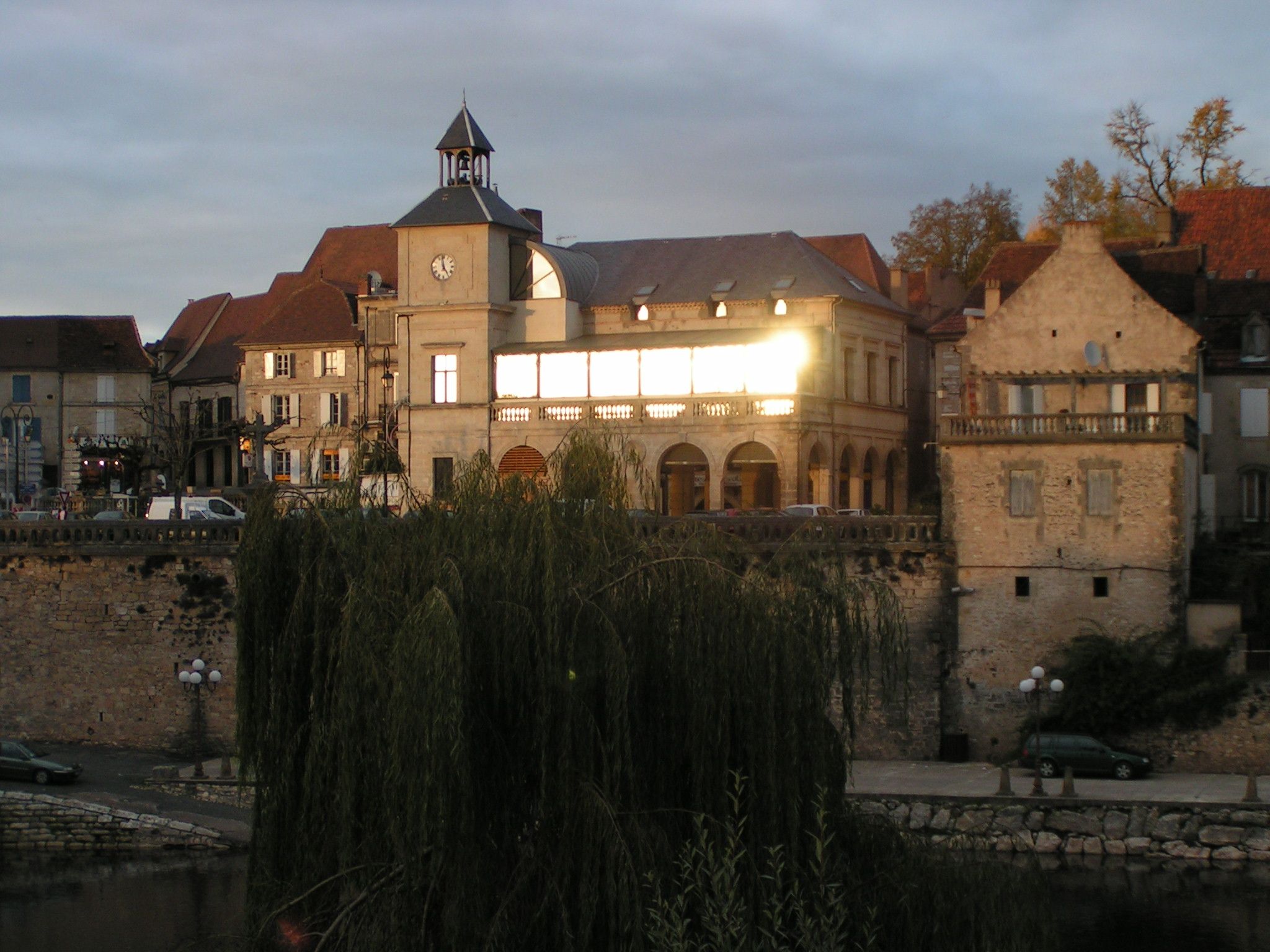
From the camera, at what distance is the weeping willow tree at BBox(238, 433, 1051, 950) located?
52.5 feet

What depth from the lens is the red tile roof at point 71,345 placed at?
6644cm

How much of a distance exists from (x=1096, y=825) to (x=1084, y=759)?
8.66 ft

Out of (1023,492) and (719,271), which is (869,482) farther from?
(1023,492)

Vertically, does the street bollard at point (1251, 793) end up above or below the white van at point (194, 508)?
below

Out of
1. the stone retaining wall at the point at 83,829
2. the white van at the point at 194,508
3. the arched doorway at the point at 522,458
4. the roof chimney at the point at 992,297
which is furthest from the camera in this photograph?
the arched doorway at the point at 522,458

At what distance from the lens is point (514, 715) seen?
1664cm

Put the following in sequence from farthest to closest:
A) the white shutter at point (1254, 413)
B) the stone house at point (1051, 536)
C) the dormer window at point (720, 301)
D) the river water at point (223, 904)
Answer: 1. the dormer window at point (720, 301)
2. the white shutter at point (1254, 413)
3. the stone house at point (1051, 536)
4. the river water at point (223, 904)

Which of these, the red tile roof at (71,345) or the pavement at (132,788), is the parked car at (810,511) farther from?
the red tile roof at (71,345)

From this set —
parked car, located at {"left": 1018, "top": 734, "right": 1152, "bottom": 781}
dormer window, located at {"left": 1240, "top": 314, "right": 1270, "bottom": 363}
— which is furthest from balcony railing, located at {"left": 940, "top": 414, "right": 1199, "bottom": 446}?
dormer window, located at {"left": 1240, "top": 314, "right": 1270, "bottom": 363}

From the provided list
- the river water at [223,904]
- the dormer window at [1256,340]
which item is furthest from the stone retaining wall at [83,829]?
the dormer window at [1256,340]

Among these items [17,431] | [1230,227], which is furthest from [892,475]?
[17,431]

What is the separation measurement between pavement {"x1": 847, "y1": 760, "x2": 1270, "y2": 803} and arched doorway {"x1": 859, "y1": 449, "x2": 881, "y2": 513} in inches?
671

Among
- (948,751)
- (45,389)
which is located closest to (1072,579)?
(948,751)

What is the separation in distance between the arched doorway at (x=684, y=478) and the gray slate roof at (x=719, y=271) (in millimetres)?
4544
